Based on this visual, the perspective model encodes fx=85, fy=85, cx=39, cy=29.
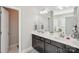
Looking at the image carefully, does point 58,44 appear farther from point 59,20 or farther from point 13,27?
point 13,27

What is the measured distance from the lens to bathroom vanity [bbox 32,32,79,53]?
5.18 feet

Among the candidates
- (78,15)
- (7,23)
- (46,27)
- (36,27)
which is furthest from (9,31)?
(78,15)

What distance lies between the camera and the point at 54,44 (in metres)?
2.00

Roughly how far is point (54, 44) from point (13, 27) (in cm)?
101

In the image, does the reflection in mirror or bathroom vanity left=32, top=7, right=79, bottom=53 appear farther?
the reflection in mirror

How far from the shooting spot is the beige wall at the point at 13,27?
1.83 meters

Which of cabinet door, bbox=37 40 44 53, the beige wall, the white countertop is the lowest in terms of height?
cabinet door, bbox=37 40 44 53

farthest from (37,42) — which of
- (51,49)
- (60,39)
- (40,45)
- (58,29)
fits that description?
(60,39)

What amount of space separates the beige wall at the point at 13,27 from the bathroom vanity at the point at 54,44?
695mm

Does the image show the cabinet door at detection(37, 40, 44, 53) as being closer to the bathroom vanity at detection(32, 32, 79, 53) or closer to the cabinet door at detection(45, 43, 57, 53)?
the bathroom vanity at detection(32, 32, 79, 53)

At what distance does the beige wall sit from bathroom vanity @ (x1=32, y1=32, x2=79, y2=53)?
69 centimetres

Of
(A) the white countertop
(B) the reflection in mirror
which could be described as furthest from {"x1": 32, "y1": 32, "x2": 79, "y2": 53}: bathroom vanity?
(B) the reflection in mirror

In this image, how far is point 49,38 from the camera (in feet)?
7.14

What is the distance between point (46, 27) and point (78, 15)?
0.83m
